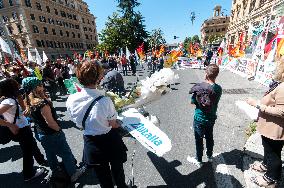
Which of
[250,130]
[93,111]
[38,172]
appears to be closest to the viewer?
[93,111]

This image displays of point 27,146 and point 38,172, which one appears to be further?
point 38,172

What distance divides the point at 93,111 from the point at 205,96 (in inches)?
76.3

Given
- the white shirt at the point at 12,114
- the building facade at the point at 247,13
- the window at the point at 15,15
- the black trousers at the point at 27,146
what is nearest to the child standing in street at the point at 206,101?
the white shirt at the point at 12,114

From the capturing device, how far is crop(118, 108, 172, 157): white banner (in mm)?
2645

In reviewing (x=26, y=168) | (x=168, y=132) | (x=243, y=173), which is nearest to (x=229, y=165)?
(x=243, y=173)

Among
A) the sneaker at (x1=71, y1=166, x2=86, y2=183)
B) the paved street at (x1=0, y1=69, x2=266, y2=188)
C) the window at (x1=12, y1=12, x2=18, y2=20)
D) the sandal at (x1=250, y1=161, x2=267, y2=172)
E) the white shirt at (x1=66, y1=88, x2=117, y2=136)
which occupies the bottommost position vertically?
the paved street at (x1=0, y1=69, x2=266, y2=188)

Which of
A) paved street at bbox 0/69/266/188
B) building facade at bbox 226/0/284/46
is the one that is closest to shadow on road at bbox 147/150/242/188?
paved street at bbox 0/69/266/188

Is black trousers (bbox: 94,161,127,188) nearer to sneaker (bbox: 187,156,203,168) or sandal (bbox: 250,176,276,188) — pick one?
sneaker (bbox: 187,156,203,168)

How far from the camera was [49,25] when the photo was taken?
167 feet

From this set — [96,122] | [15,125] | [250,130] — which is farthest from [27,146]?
[250,130]

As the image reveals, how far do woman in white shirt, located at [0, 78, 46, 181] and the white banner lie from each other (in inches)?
76.2

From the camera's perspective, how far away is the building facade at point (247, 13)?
1030 inches

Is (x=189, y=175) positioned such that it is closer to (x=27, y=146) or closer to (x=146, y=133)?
(x=146, y=133)

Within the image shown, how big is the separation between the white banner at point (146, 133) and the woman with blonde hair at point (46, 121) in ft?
3.68
